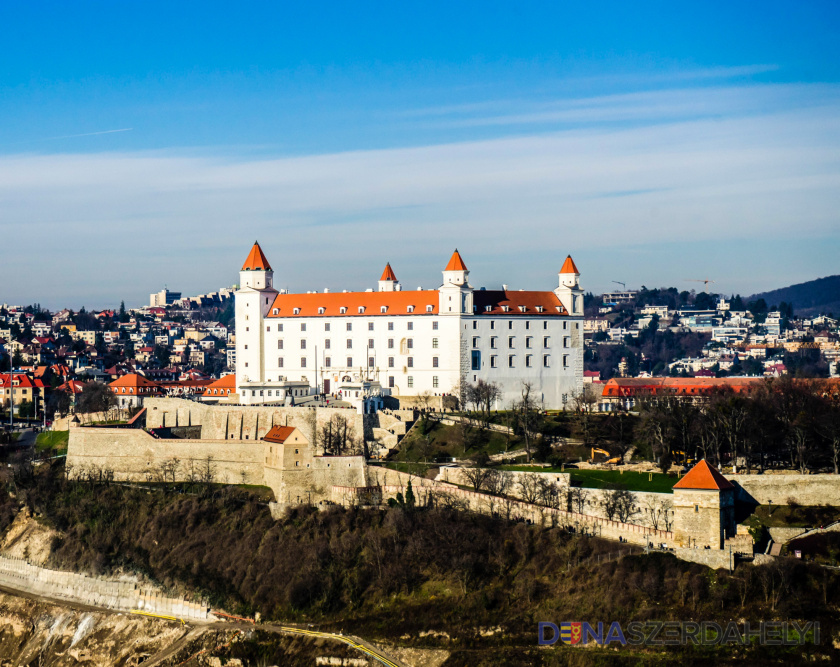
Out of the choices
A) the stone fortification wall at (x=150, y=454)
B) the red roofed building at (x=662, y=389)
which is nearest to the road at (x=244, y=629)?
the stone fortification wall at (x=150, y=454)

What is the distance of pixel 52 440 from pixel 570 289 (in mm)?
35710

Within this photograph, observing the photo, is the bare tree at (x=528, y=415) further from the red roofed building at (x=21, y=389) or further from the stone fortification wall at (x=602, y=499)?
the red roofed building at (x=21, y=389)

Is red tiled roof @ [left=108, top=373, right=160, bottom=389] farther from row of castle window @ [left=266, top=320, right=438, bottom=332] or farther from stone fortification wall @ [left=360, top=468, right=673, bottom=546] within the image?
stone fortification wall @ [left=360, top=468, right=673, bottom=546]

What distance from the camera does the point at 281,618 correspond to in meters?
53.5

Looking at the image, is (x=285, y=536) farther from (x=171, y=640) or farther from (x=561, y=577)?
(x=561, y=577)

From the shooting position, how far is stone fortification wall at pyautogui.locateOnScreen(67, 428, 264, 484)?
6488cm

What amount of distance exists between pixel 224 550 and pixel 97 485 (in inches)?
485

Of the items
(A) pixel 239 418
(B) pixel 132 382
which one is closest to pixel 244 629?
(A) pixel 239 418

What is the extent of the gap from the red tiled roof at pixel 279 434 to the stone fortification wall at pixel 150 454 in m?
0.75

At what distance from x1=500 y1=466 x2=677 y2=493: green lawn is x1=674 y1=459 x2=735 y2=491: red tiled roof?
14.2ft

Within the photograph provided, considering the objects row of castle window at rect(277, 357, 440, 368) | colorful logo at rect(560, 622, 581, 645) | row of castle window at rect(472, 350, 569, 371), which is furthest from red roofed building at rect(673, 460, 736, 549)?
row of castle window at rect(277, 357, 440, 368)

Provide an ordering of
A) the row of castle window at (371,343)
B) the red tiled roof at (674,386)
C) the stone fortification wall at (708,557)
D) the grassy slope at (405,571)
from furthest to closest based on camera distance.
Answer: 1. the red tiled roof at (674,386)
2. the row of castle window at (371,343)
3. the stone fortification wall at (708,557)
4. the grassy slope at (405,571)

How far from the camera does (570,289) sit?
79812mm

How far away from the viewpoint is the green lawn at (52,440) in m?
76.9
